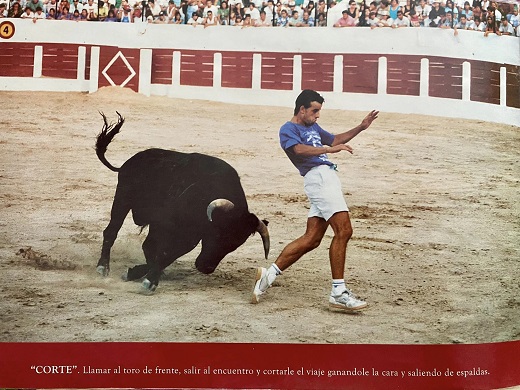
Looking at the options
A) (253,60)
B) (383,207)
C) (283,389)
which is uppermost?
(253,60)

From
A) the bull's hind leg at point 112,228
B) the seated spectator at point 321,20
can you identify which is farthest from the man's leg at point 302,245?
the seated spectator at point 321,20

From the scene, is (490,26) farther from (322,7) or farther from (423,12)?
(322,7)

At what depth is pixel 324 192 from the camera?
4.27 metres

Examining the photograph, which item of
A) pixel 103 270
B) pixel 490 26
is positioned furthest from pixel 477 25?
pixel 103 270

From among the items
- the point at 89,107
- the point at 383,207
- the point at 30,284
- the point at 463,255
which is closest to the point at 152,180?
the point at 89,107

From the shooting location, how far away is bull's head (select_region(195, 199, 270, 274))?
422 cm

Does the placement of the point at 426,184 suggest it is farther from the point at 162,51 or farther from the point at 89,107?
the point at 89,107

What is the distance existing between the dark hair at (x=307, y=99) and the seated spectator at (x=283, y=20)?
509mm

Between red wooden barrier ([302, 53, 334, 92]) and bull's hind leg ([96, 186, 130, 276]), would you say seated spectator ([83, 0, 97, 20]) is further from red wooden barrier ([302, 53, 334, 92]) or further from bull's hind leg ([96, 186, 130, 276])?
red wooden barrier ([302, 53, 334, 92])

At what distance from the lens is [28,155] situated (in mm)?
4438

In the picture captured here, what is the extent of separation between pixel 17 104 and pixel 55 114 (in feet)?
0.85

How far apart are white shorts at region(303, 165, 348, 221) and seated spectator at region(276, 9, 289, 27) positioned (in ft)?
3.40

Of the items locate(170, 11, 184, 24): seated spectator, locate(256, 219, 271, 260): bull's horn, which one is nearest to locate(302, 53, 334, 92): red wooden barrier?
locate(170, 11, 184, 24): seated spectator

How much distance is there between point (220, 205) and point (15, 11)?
201 centimetres
